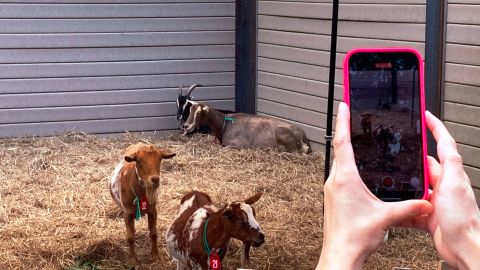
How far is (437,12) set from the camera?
23.0 feet

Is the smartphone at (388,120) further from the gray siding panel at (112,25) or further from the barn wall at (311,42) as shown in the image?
the gray siding panel at (112,25)

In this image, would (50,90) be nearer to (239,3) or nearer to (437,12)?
(239,3)

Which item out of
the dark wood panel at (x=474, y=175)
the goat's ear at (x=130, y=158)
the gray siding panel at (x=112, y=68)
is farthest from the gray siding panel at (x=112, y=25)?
the goat's ear at (x=130, y=158)

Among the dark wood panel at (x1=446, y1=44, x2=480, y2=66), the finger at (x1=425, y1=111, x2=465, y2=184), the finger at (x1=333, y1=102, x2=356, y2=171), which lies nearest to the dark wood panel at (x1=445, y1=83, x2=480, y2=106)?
the dark wood panel at (x1=446, y1=44, x2=480, y2=66)

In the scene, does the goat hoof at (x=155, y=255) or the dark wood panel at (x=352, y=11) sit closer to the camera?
the goat hoof at (x=155, y=255)

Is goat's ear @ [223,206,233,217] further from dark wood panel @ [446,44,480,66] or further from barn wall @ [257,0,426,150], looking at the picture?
barn wall @ [257,0,426,150]

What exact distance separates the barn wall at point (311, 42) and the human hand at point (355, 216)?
6255 mm

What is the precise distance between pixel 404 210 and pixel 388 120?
0.35 metres

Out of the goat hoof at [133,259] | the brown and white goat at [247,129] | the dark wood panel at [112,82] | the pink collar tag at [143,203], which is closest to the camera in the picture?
the pink collar tag at [143,203]

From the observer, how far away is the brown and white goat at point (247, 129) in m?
9.07

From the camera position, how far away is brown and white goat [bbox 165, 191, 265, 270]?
4.71 m

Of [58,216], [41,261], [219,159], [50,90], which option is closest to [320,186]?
[219,159]

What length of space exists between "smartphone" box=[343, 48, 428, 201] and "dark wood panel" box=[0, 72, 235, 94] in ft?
28.9

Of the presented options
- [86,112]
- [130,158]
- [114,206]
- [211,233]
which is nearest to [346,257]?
[211,233]
